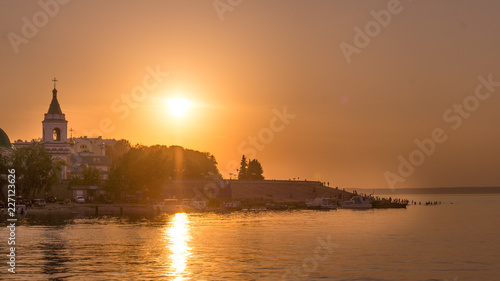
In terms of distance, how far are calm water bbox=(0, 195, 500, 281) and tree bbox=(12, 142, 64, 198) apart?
1624 inches

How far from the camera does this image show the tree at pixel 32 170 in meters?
150

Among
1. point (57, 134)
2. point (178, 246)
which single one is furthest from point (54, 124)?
point (178, 246)

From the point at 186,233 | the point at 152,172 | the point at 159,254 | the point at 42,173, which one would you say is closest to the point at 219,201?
the point at 152,172

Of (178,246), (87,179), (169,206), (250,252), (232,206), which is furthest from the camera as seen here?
(232,206)

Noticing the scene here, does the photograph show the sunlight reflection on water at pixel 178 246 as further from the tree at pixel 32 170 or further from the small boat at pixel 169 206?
the small boat at pixel 169 206

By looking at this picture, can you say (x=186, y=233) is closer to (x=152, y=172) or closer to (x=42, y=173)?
(x=42, y=173)

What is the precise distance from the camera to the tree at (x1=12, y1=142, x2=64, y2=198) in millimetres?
149500

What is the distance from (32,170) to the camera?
14962 cm

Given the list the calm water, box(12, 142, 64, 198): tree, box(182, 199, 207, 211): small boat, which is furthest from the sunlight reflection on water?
box(182, 199, 207, 211): small boat

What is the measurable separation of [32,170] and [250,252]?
91.6 metres

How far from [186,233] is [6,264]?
130 ft

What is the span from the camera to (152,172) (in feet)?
590

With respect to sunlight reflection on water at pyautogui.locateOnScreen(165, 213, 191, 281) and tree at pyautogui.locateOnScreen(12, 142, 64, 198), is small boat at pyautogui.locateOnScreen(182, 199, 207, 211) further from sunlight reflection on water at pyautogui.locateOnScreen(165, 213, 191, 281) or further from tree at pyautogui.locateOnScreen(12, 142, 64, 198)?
sunlight reflection on water at pyautogui.locateOnScreen(165, 213, 191, 281)

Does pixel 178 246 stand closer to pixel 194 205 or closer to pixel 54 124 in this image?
pixel 194 205
